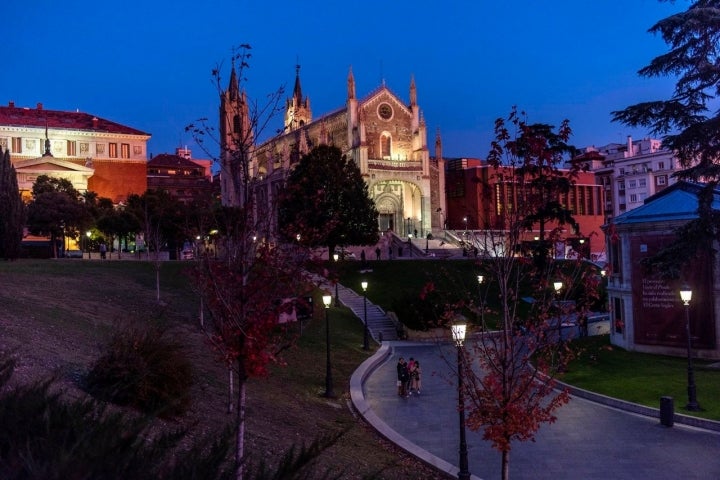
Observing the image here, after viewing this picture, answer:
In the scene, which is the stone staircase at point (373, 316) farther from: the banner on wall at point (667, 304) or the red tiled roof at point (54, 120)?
the red tiled roof at point (54, 120)

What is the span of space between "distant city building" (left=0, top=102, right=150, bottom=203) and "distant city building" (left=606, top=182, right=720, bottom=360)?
62.3 meters

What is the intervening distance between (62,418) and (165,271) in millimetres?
35854

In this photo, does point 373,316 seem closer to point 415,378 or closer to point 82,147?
point 415,378

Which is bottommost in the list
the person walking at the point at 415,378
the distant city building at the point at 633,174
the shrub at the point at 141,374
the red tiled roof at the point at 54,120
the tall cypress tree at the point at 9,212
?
the person walking at the point at 415,378

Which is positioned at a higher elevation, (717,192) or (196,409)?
(717,192)

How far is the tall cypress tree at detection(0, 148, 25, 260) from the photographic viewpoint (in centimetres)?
3238

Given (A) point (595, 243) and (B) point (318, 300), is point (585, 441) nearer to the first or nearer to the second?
(B) point (318, 300)

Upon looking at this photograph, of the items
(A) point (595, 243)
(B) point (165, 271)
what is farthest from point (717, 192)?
(A) point (595, 243)

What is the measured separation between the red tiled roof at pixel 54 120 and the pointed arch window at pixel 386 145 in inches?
1295

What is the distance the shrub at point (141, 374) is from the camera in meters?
11.8

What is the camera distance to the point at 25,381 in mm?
11156

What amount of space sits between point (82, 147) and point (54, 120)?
527cm

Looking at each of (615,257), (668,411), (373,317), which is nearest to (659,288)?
(615,257)

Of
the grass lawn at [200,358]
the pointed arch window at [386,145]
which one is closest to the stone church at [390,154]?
the pointed arch window at [386,145]
